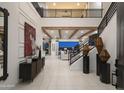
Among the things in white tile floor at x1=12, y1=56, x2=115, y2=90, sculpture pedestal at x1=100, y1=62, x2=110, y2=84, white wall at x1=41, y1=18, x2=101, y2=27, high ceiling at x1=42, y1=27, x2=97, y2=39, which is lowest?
white tile floor at x1=12, y1=56, x2=115, y2=90

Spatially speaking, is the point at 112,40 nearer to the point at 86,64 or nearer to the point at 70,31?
the point at 86,64

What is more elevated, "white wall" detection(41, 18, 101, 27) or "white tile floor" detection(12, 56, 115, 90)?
"white wall" detection(41, 18, 101, 27)

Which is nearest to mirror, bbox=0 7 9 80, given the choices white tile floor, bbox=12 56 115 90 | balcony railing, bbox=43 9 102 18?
white tile floor, bbox=12 56 115 90

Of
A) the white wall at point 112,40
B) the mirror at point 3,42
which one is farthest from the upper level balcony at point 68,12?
the mirror at point 3,42

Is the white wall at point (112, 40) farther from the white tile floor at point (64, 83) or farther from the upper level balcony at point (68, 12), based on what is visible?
the upper level balcony at point (68, 12)

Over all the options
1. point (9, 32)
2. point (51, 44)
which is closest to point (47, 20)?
point (9, 32)

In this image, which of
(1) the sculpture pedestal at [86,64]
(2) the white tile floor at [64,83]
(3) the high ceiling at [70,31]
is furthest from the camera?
(3) the high ceiling at [70,31]

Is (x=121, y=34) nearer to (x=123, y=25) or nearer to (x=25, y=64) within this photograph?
(x=123, y=25)

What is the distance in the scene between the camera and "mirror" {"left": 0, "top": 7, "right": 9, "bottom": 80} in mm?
4957

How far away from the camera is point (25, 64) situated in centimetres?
607

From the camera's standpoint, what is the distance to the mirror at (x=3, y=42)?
4.96m

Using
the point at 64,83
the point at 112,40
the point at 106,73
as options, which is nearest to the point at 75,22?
the point at 112,40

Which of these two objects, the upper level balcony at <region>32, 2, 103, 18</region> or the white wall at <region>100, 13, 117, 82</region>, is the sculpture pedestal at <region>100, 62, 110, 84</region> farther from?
the upper level balcony at <region>32, 2, 103, 18</region>

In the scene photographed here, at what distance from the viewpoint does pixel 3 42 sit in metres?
5.05
